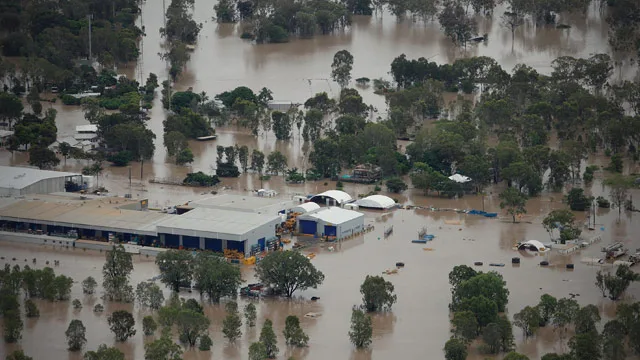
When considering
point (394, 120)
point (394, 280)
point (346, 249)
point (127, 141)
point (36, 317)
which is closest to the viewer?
point (36, 317)

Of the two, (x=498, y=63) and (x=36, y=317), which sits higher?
(x=498, y=63)

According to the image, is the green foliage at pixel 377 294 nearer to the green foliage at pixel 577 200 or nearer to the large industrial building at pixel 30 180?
the green foliage at pixel 577 200

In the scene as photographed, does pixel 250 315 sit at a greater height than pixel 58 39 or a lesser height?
lesser

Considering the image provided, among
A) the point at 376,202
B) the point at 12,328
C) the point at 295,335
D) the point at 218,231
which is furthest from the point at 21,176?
the point at 295,335

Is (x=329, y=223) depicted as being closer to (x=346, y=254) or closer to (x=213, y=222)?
(x=346, y=254)

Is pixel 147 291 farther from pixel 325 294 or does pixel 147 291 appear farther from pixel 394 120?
pixel 394 120

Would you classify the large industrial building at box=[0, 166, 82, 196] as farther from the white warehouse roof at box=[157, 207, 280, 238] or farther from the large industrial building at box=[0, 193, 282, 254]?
the white warehouse roof at box=[157, 207, 280, 238]

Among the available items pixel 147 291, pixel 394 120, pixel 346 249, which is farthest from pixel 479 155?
pixel 147 291
